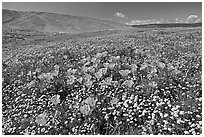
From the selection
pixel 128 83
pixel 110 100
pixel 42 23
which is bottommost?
pixel 110 100

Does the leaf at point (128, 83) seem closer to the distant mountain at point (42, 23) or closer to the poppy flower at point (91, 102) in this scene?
the poppy flower at point (91, 102)

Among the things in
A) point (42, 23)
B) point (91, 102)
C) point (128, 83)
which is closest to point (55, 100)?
point (91, 102)

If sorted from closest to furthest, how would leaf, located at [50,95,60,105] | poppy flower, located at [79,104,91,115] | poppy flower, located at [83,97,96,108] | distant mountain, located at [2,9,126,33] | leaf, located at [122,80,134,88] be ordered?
1. poppy flower, located at [79,104,91,115]
2. poppy flower, located at [83,97,96,108]
3. leaf, located at [50,95,60,105]
4. leaf, located at [122,80,134,88]
5. distant mountain, located at [2,9,126,33]

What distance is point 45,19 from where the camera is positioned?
488 ft

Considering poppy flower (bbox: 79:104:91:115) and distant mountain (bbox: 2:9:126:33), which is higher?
distant mountain (bbox: 2:9:126:33)

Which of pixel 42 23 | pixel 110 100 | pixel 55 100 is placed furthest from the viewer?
pixel 42 23

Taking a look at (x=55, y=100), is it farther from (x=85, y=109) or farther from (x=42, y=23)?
(x=42, y=23)

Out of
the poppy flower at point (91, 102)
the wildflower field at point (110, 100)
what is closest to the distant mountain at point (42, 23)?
the wildflower field at point (110, 100)

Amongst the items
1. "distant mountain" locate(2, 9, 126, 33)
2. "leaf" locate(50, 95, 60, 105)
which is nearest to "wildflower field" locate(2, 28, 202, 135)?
"leaf" locate(50, 95, 60, 105)

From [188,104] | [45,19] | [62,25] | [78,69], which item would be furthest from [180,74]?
[45,19]

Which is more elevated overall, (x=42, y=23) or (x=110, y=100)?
(x=42, y=23)

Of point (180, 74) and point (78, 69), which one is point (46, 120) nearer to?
point (78, 69)

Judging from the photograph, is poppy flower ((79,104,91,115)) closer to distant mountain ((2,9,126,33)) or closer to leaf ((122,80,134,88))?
leaf ((122,80,134,88))

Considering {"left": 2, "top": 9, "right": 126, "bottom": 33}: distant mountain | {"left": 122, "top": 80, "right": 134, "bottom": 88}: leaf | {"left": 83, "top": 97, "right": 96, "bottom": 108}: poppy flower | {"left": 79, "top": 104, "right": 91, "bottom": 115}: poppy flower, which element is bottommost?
{"left": 79, "top": 104, "right": 91, "bottom": 115}: poppy flower
